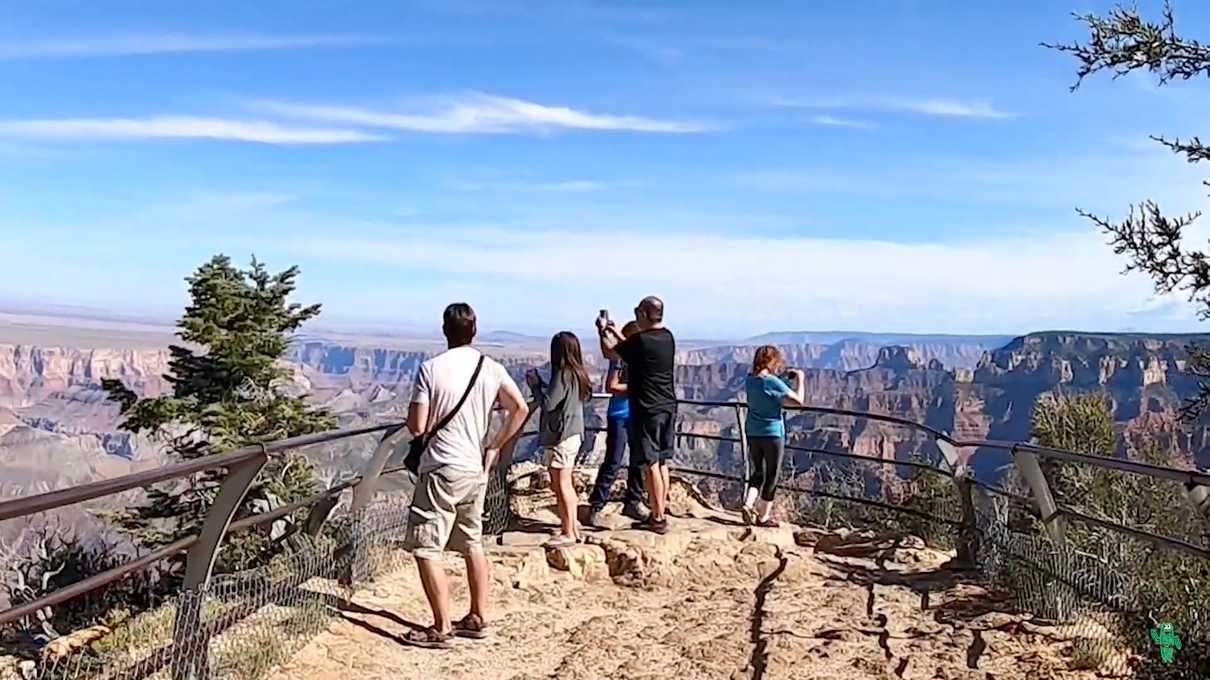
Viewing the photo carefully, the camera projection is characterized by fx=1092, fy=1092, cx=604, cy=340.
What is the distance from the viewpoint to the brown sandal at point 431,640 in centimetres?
589

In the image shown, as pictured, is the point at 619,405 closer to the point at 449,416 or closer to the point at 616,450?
the point at 616,450

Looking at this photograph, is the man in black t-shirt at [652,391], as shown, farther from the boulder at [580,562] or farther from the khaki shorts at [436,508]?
the khaki shorts at [436,508]

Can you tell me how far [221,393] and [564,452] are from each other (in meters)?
18.5

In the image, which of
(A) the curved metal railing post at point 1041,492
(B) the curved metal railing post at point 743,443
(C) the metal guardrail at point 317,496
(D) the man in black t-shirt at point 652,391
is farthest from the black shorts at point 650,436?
(A) the curved metal railing post at point 1041,492

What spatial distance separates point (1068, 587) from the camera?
244 inches

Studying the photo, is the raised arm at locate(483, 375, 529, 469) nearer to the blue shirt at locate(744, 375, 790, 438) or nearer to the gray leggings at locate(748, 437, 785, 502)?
the blue shirt at locate(744, 375, 790, 438)

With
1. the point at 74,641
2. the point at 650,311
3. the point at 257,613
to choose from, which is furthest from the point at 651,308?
the point at 74,641

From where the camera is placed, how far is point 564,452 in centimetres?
778

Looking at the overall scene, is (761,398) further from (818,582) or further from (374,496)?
(374,496)

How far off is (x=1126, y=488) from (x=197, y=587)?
1587cm

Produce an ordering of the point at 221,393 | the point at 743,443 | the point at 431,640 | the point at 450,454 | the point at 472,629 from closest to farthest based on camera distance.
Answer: the point at 450,454 < the point at 431,640 < the point at 472,629 < the point at 743,443 < the point at 221,393

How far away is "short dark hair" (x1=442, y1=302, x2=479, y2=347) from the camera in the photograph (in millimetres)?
→ 5715
